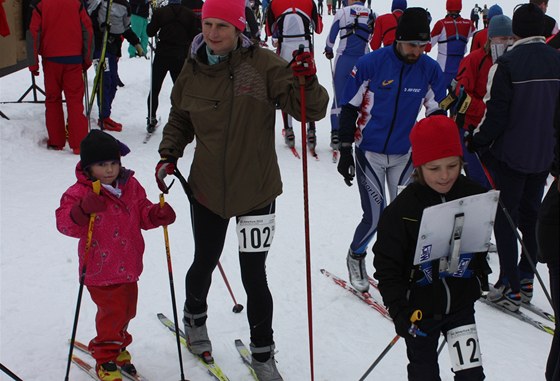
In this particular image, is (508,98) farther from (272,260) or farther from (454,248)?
(272,260)

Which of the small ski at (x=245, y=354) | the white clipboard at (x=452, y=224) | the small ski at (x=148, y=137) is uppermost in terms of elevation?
the white clipboard at (x=452, y=224)

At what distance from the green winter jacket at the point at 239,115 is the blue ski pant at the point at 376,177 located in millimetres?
1324

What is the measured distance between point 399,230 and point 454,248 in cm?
27

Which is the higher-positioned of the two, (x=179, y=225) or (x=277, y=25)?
(x=277, y=25)

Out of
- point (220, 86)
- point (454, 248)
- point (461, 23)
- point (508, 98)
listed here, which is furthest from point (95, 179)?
point (461, 23)

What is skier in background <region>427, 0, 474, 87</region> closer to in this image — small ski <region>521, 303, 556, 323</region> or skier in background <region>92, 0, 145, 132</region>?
skier in background <region>92, 0, 145, 132</region>

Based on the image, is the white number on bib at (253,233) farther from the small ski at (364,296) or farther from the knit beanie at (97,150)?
the small ski at (364,296)

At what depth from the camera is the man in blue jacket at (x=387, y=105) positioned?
163 inches

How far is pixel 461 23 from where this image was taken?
917 cm

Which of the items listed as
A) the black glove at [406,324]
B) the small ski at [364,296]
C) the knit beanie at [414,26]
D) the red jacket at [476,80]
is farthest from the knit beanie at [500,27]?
the black glove at [406,324]

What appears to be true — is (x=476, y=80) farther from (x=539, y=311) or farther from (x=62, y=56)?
(x=62, y=56)

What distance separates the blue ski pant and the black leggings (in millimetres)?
1355

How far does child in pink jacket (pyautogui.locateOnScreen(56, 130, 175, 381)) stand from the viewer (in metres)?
3.20

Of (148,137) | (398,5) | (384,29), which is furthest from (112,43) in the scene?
(398,5)
